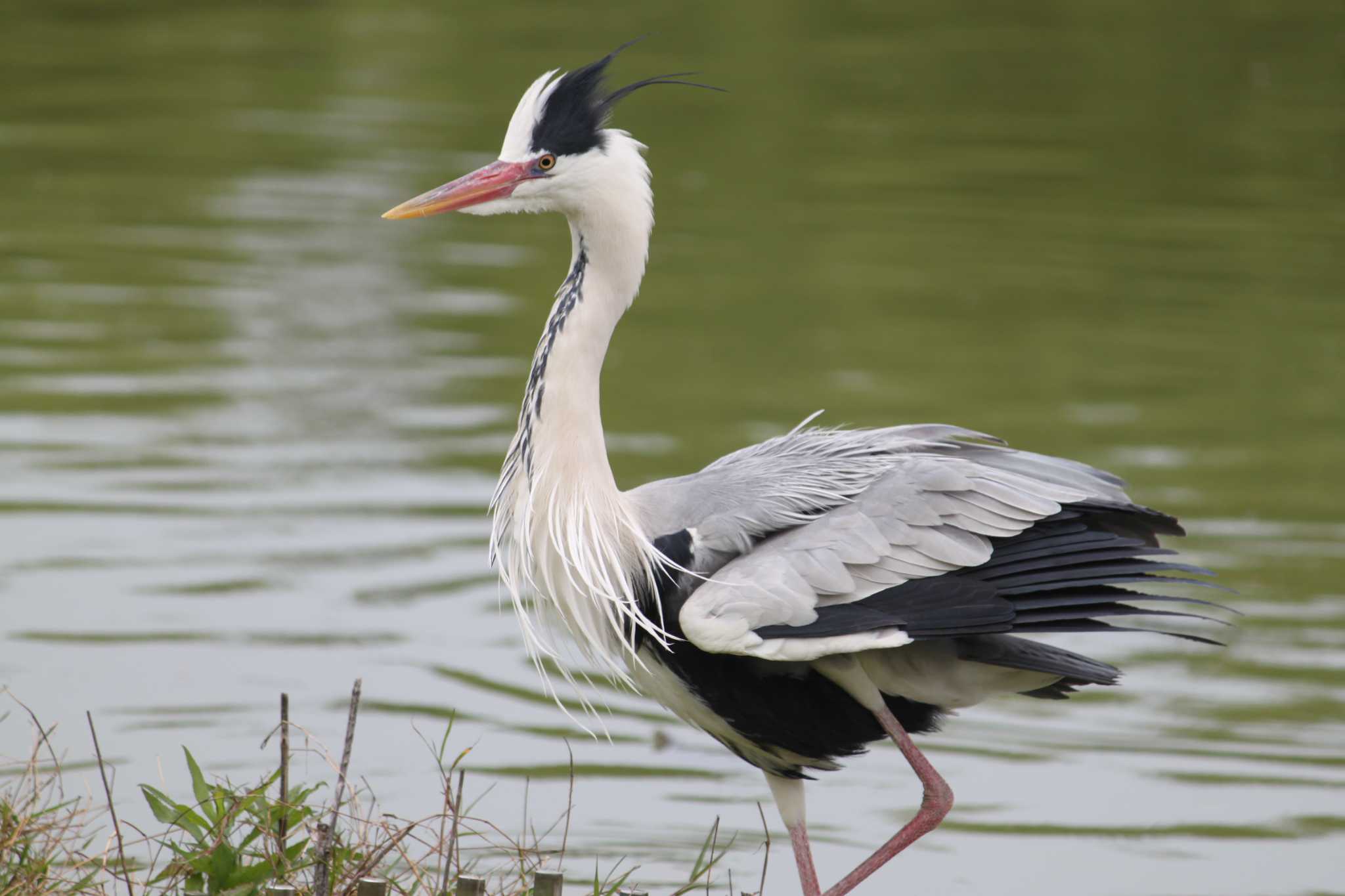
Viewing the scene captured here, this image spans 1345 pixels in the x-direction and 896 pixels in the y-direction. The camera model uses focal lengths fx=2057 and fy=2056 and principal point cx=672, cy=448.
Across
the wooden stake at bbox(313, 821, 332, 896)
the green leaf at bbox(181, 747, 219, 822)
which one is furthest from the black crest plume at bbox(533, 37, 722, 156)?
the wooden stake at bbox(313, 821, 332, 896)

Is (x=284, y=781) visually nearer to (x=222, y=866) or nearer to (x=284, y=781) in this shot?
(x=284, y=781)

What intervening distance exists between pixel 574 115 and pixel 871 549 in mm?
1326

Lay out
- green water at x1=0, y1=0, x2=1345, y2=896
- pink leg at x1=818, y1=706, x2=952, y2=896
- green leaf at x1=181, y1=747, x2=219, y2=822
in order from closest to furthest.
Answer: green leaf at x1=181, y1=747, x2=219, y2=822
pink leg at x1=818, y1=706, x2=952, y2=896
green water at x1=0, y1=0, x2=1345, y2=896

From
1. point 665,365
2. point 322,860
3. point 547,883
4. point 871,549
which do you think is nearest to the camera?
point 322,860

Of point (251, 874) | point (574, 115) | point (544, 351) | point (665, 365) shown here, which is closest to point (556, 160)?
point (574, 115)

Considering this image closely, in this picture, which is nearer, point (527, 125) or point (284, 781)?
point (284, 781)

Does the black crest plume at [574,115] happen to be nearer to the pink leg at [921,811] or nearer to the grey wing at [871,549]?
the grey wing at [871,549]

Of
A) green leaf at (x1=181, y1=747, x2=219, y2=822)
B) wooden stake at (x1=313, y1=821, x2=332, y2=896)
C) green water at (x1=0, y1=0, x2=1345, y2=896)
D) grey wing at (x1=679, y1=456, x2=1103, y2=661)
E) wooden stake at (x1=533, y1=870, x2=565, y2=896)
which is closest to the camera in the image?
wooden stake at (x1=313, y1=821, x2=332, y2=896)

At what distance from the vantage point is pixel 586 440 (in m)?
5.10

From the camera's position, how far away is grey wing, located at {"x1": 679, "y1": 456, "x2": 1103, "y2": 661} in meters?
4.75

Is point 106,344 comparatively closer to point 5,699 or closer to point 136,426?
point 136,426

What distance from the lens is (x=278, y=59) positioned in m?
21.3

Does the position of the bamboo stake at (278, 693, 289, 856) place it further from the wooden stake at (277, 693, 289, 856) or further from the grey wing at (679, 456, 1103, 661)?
the grey wing at (679, 456, 1103, 661)

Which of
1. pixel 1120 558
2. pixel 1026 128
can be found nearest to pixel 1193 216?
pixel 1026 128
